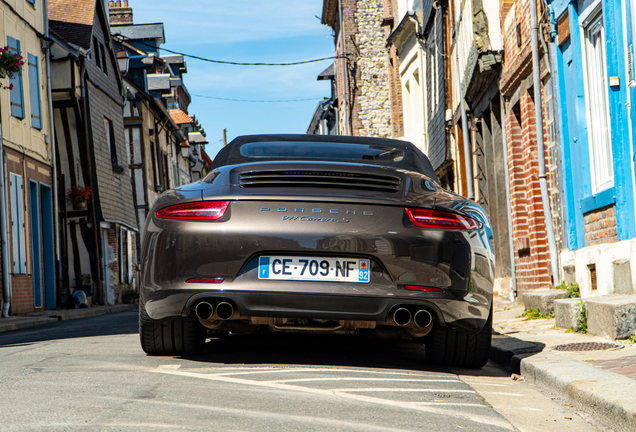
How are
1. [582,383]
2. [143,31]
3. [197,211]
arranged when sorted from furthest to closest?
[143,31] < [197,211] < [582,383]

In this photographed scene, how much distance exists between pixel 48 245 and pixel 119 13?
867 inches

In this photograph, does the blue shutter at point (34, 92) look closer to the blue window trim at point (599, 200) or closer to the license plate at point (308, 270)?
the blue window trim at point (599, 200)

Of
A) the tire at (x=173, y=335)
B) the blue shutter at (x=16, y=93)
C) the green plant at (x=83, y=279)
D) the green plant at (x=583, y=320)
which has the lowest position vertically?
the green plant at (x=583, y=320)

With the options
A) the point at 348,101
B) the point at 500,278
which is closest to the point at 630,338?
the point at 500,278

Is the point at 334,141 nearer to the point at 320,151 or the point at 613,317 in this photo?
the point at 320,151

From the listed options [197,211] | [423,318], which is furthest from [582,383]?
[197,211]

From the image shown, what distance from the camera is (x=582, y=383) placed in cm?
387

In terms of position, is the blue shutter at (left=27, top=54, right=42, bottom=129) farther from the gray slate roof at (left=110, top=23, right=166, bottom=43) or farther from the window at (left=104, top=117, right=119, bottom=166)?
the gray slate roof at (left=110, top=23, right=166, bottom=43)

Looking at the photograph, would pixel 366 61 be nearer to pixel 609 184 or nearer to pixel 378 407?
pixel 609 184

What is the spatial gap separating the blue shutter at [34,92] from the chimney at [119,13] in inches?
779

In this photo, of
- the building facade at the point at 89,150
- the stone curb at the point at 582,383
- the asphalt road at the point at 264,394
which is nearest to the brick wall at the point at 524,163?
the stone curb at the point at 582,383

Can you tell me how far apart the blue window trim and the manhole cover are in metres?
2.15

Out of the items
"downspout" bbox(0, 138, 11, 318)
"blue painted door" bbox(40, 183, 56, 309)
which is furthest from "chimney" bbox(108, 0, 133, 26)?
"downspout" bbox(0, 138, 11, 318)

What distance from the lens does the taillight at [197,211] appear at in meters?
4.36
